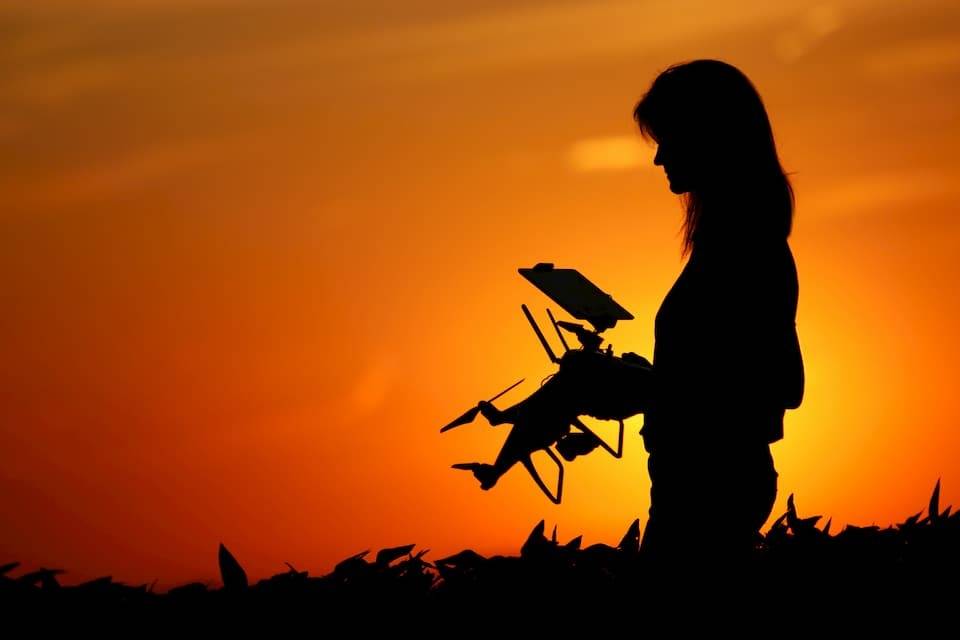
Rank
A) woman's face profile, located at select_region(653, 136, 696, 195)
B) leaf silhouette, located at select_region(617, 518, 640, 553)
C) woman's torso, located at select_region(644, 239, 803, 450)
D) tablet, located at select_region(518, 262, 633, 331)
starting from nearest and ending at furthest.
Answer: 1. woman's torso, located at select_region(644, 239, 803, 450)
2. tablet, located at select_region(518, 262, 633, 331)
3. woman's face profile, located at select_region(653, 136, 696, 195)
4. leaf silhouette, located at select_region(617, 518, 640, 553)

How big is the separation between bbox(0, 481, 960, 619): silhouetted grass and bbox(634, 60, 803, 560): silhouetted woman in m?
0.14

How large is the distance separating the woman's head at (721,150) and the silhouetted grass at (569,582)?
1.21 m

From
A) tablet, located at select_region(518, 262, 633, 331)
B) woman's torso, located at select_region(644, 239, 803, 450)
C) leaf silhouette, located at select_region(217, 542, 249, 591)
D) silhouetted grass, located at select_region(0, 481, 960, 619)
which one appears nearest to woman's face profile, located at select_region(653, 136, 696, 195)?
woman's torso, located at select_region(644, 239, 803, 450)

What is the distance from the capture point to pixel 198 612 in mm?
5426

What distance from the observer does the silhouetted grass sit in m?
5.42

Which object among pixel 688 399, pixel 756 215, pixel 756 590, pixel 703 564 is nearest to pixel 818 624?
pixel 756 590

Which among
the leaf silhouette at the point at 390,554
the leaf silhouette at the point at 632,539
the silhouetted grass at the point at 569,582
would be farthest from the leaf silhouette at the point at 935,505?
the leaf silhouette at the point at 390,554

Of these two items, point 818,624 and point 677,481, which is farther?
point 818,624

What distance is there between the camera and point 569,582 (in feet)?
19.2

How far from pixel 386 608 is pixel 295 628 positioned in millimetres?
385

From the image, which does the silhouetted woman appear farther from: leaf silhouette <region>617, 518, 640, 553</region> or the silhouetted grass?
leaf silhouette <region>617, 518, 640, 553</region>

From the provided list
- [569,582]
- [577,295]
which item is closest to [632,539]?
[569,582]

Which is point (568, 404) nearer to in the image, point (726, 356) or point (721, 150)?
point (726, 356)

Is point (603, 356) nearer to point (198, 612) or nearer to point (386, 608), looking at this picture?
point (386, 608)
